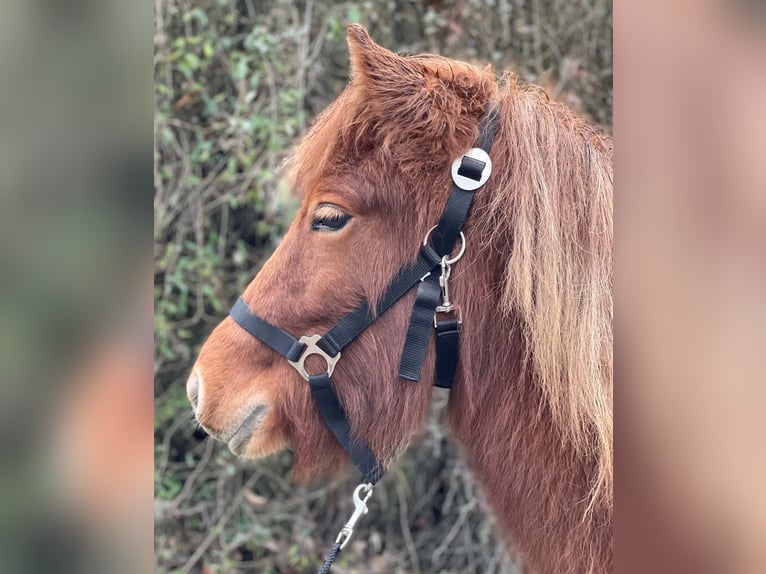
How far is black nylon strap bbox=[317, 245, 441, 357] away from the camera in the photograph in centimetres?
87

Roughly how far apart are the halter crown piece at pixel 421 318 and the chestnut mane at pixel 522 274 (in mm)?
19

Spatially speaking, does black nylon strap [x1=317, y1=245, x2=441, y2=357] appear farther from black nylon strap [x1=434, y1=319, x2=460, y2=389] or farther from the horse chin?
the horse chin

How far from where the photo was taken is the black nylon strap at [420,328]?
86 cm

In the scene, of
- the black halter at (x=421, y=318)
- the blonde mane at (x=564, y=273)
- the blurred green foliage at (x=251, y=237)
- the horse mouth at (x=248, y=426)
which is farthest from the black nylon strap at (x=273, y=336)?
the blurred green foliage at (x=251, y=237)

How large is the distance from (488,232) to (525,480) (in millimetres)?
401

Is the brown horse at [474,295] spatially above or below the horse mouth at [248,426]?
above

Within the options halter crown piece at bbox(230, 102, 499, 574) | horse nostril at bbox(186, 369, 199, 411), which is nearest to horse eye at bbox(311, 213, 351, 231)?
halter crown piece at bbox(230, 102, 499, 574)

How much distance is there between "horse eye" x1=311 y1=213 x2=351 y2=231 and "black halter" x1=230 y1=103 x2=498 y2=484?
4.9 inches

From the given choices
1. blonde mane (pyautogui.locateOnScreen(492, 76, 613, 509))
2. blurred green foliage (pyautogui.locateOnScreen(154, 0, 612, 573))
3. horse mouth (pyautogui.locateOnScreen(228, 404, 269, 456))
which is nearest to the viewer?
blonde mane (pyautogui.locateOnScreen(492, 76, 613, 509))

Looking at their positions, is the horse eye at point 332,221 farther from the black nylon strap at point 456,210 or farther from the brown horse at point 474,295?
the black nylon strap at point 456,210

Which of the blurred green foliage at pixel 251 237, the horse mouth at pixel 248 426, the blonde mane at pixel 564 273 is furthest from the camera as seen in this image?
the blurred green foliage at pixel 251 237
